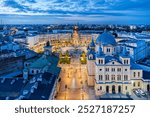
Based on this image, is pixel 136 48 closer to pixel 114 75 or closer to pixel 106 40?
pixel 106 40

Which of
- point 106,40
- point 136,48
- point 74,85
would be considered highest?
point 106,40

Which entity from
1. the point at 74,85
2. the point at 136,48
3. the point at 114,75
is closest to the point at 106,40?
the point at 114,75

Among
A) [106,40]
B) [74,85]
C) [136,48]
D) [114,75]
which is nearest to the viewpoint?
[114,75]

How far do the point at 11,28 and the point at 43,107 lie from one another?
1633cm

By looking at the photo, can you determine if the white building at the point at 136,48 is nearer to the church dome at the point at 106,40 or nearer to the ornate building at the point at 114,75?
the church dome at the point at 106,40

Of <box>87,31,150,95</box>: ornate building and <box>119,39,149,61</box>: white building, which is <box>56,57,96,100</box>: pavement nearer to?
<box>87,31,150,95</box>: ornate building

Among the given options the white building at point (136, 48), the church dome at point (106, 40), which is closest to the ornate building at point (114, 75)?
the church dome at point (106, 40)

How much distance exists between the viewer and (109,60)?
6953 mm

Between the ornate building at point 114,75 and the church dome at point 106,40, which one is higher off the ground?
the church dome at point 106,40

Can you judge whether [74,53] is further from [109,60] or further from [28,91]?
[28,91]

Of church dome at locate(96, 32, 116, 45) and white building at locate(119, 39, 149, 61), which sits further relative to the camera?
white building at locate(119, 39, 149, 61)

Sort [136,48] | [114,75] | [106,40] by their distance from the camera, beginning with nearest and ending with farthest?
1. [114,75]
2. [106,40]
3. [136,48]

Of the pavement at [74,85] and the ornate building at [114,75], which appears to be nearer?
the pavement at [74,85]

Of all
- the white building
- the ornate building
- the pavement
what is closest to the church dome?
the ornate building
